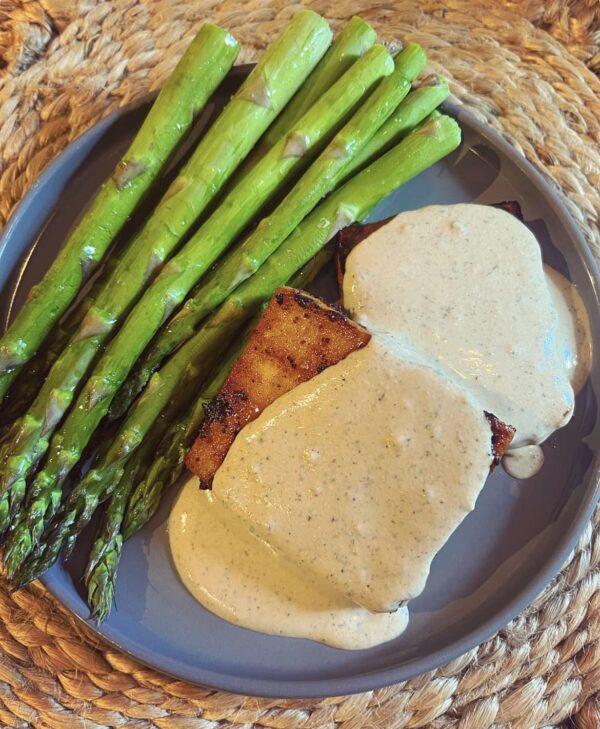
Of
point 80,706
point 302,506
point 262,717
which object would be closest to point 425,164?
point 302,506

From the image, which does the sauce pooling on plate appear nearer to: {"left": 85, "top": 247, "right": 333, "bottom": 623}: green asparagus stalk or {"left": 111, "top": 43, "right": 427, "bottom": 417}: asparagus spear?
{"left": 111, "top": 43, "right": 427, "bottom": 417}: asparagus spear

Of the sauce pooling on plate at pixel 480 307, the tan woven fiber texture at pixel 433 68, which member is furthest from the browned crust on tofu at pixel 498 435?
the tan woven fiber texture at pixel 433 68

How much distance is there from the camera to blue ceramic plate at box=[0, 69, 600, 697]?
2.91m

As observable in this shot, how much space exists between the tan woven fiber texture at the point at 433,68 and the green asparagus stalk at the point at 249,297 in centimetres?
50

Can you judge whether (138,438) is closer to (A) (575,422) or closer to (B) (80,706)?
(B) (80,706)

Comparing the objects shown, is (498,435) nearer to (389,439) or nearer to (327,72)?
(389,439)

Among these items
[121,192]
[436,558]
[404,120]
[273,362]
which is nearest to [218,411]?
[273,362]

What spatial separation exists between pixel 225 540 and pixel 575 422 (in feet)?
5.31

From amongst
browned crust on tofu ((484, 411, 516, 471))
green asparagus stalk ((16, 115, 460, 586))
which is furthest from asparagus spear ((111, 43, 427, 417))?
browned crust on tofu ((484, 411, 516, 471))

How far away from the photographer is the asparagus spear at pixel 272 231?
2936mm

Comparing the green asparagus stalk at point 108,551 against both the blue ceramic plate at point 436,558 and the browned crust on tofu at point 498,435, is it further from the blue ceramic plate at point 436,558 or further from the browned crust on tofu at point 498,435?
the browned crust on tofu at point 498,435

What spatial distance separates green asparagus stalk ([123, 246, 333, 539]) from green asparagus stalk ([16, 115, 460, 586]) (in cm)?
10

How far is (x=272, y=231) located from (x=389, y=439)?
0.99 meters

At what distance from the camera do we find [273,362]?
114 inches
